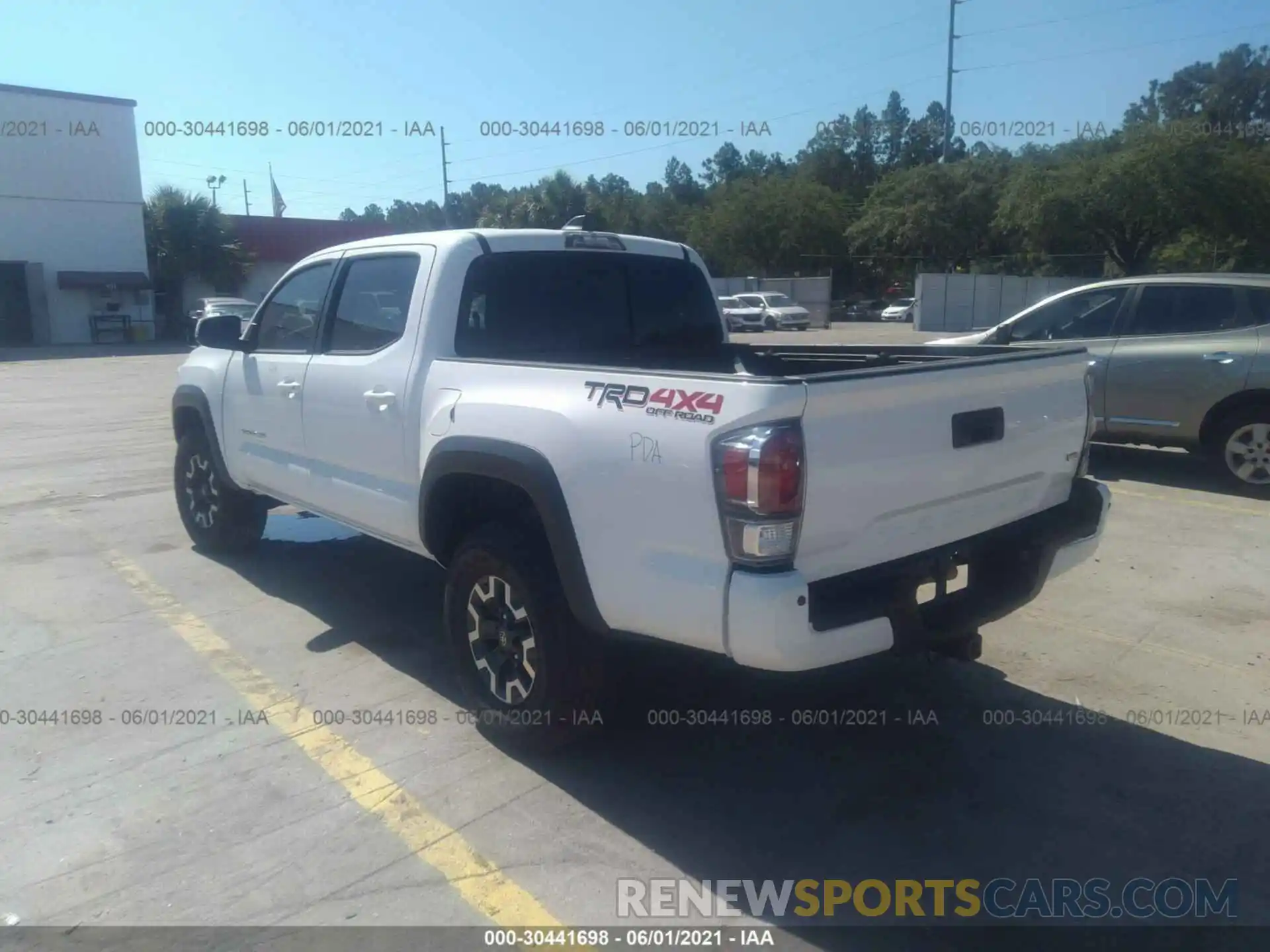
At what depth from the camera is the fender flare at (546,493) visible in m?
3.48

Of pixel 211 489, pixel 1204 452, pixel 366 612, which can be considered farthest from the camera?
pixel 1204 452

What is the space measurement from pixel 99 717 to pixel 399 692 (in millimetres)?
1283

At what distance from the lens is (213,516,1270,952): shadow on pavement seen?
10.6 feet

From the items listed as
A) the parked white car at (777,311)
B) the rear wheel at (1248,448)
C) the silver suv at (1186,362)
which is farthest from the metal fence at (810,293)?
the rear wheel at (1248,448)

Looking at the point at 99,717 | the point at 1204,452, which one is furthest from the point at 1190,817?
the point at 1204,452

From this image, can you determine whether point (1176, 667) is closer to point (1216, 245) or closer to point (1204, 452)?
point (1204, 452)

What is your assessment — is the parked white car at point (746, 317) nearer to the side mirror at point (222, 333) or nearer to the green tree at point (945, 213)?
the green tree at point (945, 213)

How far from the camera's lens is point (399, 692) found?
465cm

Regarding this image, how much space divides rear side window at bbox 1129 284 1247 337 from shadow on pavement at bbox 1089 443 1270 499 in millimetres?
1109

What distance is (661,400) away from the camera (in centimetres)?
319

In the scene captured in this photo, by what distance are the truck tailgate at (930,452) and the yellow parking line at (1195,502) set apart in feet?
12.9

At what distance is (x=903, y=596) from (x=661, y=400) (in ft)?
3.35
